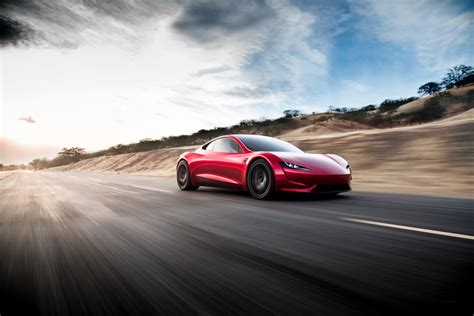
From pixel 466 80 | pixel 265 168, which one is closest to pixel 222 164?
pixel 265 168

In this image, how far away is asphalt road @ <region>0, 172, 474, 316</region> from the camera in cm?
169

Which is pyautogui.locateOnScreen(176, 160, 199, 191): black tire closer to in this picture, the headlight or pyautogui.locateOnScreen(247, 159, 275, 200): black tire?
pyautogui.locateOnScreen(247, 159, 275, 200): black tire

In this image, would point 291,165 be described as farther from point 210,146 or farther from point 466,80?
point 466,80

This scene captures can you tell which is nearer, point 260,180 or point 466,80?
point 260,180

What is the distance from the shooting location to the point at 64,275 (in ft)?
7.16

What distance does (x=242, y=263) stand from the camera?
2.36m

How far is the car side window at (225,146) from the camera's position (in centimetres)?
706

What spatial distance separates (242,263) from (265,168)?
3782 millimetres

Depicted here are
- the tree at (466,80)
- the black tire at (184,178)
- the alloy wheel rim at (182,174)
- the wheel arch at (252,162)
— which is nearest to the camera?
the wheel arch at (252,162)

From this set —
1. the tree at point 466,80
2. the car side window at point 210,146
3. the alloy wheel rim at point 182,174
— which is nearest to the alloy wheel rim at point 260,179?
the car side window at point 210,146

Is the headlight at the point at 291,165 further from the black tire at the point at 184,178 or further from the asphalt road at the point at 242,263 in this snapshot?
the black tire at the point at 184,178

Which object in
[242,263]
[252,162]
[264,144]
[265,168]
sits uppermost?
[264,144]

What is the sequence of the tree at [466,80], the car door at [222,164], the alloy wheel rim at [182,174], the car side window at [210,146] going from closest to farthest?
the car door at [222,164] → the car side window at [210,146] → the alloy wheel rim at [182,174] → the tree at [466,80]

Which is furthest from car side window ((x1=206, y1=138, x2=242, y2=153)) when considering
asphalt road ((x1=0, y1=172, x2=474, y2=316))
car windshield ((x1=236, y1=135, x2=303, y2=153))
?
asphalt road ((x1=0, y1=172, x2=474, y2=316))
